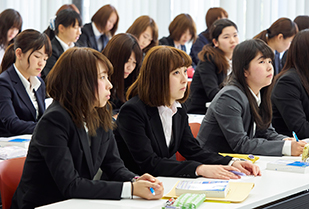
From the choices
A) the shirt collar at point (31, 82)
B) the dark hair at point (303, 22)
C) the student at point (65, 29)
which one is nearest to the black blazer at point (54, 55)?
the student at point (65, 29)

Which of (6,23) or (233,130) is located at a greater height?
(6,23)

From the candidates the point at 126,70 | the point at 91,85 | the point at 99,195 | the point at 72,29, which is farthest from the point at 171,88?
the point at 72,29

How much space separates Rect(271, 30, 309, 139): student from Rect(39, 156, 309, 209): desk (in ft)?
3.74

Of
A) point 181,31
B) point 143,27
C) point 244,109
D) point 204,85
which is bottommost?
point 204,85

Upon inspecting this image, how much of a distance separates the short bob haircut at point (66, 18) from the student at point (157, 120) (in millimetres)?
3094

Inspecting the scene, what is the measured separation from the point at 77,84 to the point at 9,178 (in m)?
0.50

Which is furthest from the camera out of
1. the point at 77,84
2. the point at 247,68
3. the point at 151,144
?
the point at 247,68

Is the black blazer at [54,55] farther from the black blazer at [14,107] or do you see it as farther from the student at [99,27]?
the black blazer at [14,107]

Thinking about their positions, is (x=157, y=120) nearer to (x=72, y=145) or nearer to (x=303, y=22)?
(x=72, y=145)

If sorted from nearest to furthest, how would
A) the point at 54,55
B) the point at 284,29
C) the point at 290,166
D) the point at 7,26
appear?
the point at 290,166 < the point at 284,29 < the point at 54,55 < the point at 7,26

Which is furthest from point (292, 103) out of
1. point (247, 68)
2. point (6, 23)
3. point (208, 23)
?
point (6, 23)

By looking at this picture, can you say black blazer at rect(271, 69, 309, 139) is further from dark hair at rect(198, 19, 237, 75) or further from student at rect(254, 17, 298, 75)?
student at rect(254, 17, 298, 75)

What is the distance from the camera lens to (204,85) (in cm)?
456

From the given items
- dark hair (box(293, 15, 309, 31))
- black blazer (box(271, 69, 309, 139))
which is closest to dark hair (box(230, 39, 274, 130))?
black blazer (box(271, 69, 309, 139))
